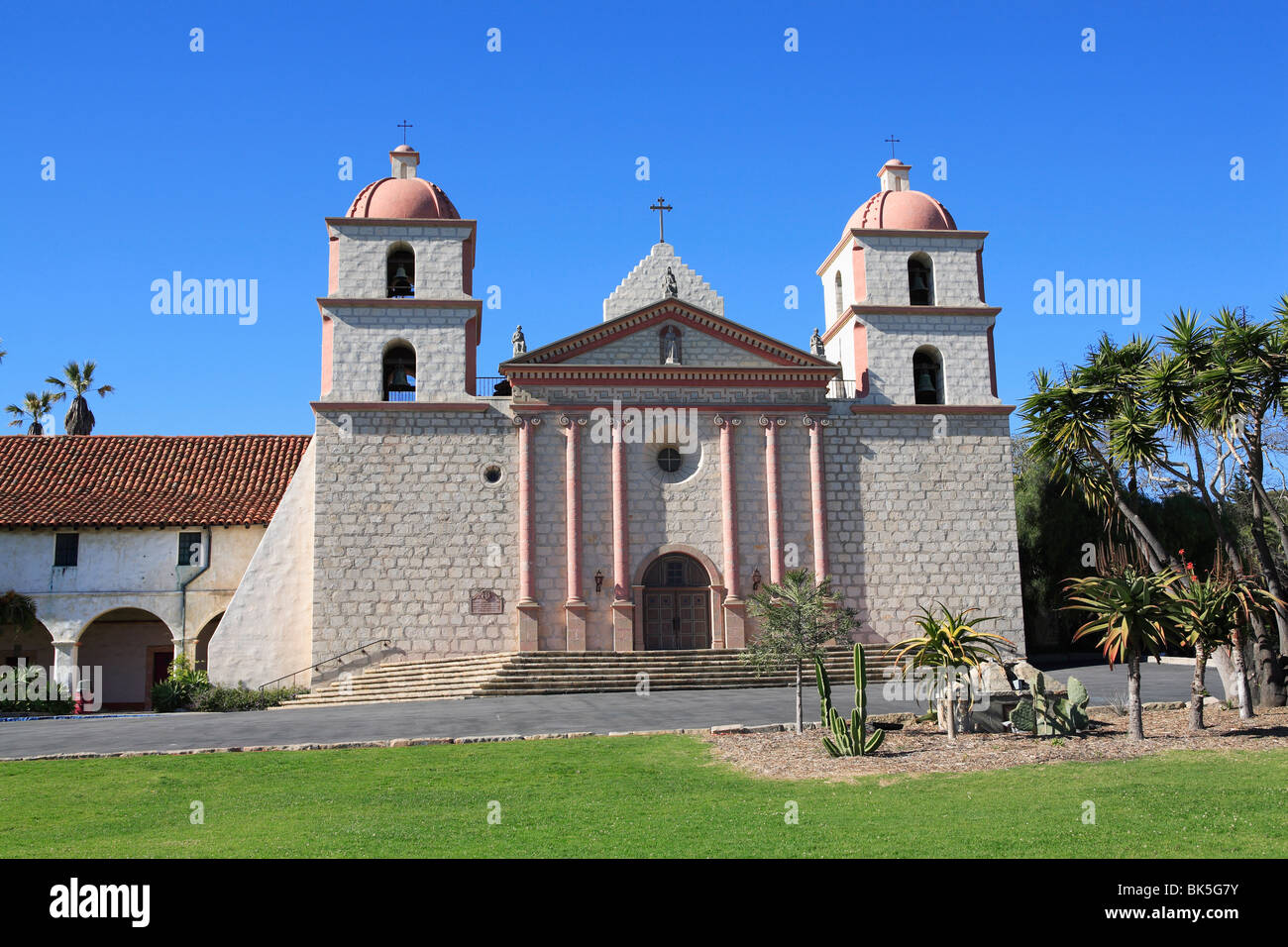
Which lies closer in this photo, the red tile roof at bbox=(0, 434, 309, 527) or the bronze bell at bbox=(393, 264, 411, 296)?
the red tile roof at bbox=(0, 434, 309, 527)

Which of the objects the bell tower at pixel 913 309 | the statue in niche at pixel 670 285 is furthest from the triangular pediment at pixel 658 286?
the bell tower at pixel 913 309

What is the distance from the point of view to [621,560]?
98.0 ft

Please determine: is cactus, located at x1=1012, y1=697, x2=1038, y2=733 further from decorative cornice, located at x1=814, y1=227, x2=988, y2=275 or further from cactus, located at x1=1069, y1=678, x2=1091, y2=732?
decorative cornice, located at x1=814, y1=227, x2=988, y2=275

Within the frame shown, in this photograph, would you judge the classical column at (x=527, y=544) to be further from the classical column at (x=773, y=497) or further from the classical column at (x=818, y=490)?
the classical column at (x=818, y=490)

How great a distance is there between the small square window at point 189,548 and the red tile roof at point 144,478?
39 cm

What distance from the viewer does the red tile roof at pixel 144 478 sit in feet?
102

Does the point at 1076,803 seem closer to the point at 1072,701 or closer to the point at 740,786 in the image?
the point at 740,786

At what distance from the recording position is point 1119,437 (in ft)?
67.8

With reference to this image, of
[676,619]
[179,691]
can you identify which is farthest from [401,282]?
[179,691]

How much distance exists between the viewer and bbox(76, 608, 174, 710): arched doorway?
1283 inches

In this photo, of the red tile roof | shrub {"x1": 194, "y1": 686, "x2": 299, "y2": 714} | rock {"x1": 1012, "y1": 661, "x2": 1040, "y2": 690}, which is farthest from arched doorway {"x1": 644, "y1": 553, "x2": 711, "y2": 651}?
the red tile roof

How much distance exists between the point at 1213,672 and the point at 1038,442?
1183 centimetres
